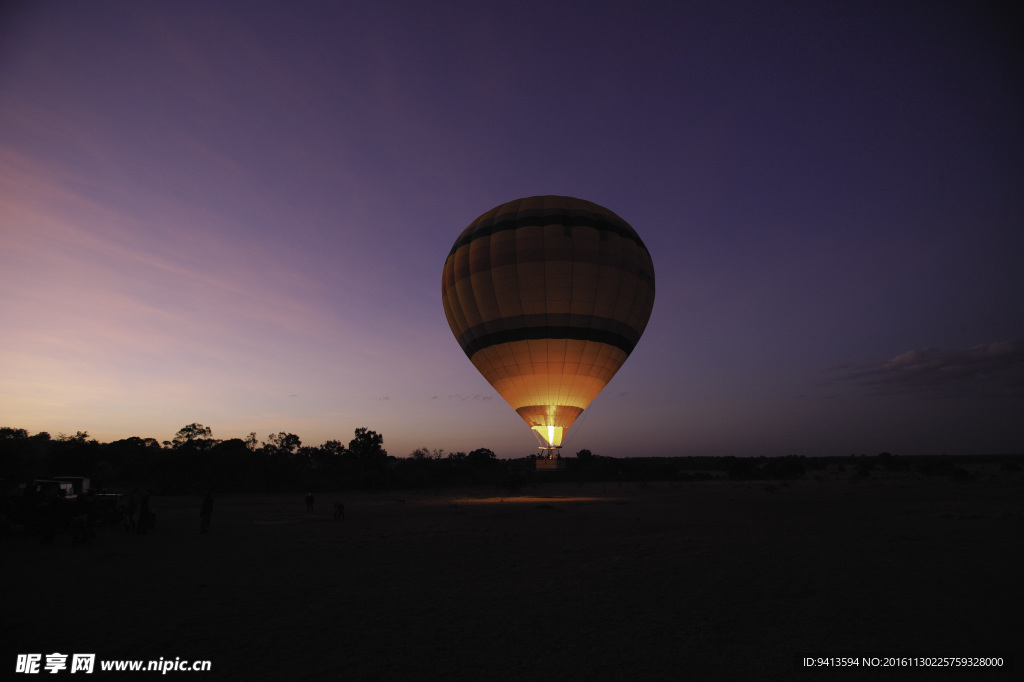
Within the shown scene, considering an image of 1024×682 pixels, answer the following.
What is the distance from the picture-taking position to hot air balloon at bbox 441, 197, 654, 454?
78.1 feet

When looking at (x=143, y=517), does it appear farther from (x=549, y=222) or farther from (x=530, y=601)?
(x=549, y=222)

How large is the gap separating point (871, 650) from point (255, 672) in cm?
680

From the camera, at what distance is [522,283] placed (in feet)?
78.6

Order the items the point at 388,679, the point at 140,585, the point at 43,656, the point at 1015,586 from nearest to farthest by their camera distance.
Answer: the point at 388,679 < the point at 43,656 < the point at 1015,586 < the point at 140,585

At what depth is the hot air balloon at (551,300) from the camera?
23812 millimetres

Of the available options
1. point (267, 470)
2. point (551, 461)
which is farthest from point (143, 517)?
point (267, 470)

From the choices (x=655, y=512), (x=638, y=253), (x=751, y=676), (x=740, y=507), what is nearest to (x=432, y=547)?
(x=751, y=676)

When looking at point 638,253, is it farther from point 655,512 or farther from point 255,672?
point 255,672

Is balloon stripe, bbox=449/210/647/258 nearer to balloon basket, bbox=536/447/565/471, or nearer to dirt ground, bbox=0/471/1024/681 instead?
balloon basket, bbox=536/447/565/471

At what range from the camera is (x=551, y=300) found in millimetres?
23781

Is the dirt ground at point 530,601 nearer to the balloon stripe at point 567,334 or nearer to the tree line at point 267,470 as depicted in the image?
the balloon stripe at point 567,334

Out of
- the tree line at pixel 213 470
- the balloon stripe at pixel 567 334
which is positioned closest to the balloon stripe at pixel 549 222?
the balloon stripe at pixel 567 334

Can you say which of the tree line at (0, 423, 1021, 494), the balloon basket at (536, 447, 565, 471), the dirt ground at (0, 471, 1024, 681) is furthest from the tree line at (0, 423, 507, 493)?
the dirt ground at (0, 471, 1024, 681)

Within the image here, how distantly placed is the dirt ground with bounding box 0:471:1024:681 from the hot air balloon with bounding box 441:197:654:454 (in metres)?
11.8
